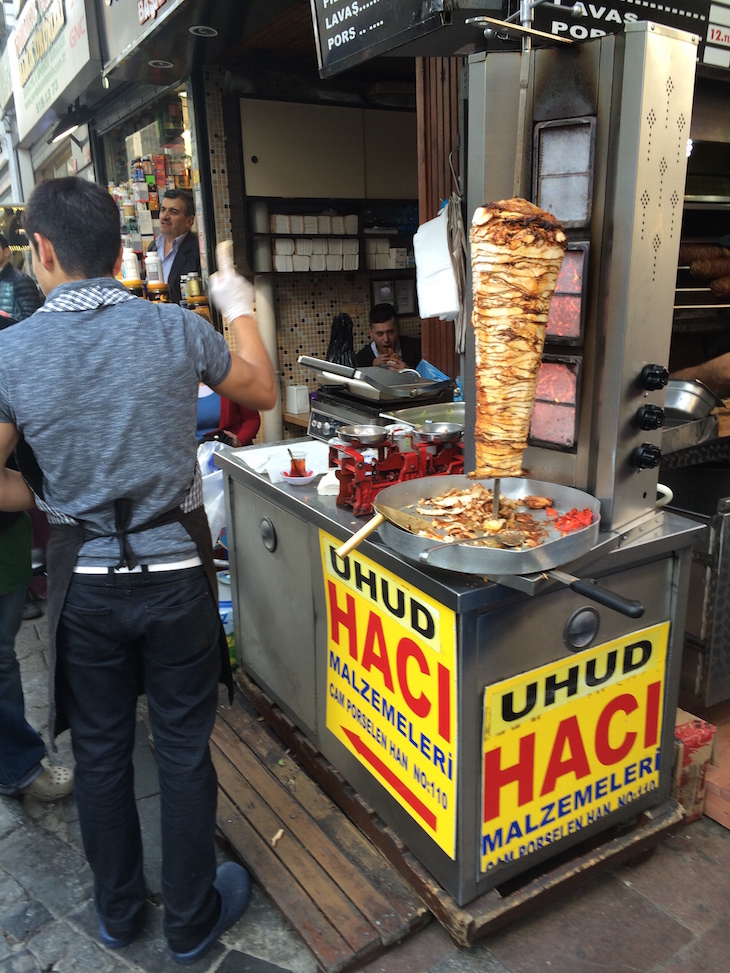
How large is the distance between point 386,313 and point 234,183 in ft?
5.97

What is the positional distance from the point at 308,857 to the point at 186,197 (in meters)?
5.90

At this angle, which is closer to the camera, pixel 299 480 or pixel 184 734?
pixel 184 734

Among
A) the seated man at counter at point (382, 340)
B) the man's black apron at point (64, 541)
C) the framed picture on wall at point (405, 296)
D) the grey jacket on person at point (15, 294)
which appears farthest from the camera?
the framed picture on wall at point (405, 296)

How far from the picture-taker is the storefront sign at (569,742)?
215 centimetres

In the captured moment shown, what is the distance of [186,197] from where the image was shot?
21.7ft

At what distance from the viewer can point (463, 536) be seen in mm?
1986

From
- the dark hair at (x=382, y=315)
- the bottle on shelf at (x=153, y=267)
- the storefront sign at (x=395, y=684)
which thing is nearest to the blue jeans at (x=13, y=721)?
the storefront sign at (x=395, y=684)

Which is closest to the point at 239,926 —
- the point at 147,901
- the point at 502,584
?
the point at 147,901

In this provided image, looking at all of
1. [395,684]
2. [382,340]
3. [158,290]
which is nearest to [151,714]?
[395,684]

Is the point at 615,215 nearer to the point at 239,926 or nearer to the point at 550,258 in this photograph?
the point at 550,258

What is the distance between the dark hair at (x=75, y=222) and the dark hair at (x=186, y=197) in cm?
503

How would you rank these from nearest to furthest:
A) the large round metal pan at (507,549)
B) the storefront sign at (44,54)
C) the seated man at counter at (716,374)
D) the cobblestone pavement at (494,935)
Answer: the large round metal pan at (507,549) → the cobblestone pavement at (494,935) → the seated man at counter at (716,374) → the storefront sign at (44,54)

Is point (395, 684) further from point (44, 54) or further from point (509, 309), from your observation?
point (44, 54)

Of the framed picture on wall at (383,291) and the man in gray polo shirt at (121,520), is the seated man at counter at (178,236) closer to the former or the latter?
the framed picture on wall at (383,291)
